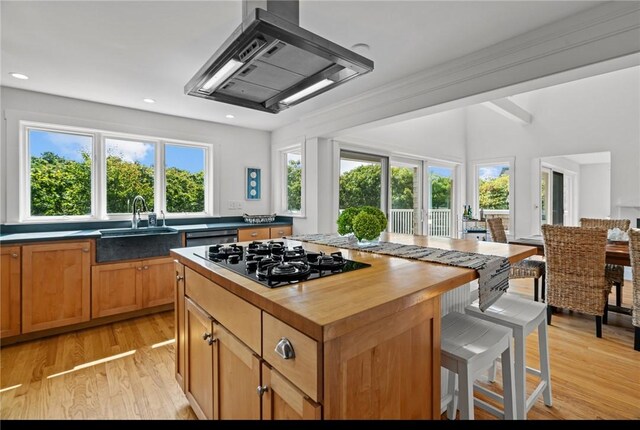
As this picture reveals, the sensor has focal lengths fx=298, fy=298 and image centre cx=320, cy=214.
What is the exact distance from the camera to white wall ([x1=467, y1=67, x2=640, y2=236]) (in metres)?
3.96

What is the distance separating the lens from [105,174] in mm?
3303

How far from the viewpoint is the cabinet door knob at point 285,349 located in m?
0.79

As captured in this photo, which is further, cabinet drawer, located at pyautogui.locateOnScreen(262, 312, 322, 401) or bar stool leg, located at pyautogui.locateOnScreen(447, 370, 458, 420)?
bar stool leg, located at pyautogui.locateOnScreen(447, 370, 458, 420)

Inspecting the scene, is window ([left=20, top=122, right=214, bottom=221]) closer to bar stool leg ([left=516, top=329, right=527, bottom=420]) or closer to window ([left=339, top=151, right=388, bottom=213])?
window ([left=339, top=151, right=388, bottom=213])

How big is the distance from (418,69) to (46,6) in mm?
2507

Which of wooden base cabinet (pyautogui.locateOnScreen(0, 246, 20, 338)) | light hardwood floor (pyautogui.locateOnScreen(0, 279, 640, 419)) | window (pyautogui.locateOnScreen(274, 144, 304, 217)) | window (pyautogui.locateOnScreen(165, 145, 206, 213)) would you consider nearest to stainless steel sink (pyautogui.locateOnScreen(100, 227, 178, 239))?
window (pyautogui.locateOnScreen(165, 145, 206, 213))

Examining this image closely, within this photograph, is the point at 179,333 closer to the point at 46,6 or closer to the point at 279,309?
the point at 279,309

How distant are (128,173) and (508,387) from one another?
3.91m

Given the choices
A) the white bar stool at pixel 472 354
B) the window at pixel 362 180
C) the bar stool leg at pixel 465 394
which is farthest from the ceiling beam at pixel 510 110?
the bar stool leg at pixel 465 394

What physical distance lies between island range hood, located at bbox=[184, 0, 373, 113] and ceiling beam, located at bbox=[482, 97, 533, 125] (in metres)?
3.56

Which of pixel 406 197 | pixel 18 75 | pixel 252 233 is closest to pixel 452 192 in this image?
pixel 406 197

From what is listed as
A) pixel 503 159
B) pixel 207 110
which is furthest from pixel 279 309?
pixel 503 159

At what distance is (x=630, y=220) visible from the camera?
12.5 feet

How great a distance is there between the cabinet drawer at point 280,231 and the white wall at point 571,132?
384 centimetres
